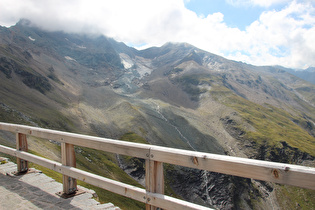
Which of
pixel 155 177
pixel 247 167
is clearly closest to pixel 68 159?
pixel 155 177

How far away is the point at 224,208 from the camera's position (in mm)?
87062

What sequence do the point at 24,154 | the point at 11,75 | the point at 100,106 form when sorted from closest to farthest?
1. the point at 24,154
2. the point at 11,75
3. the point at 100,106

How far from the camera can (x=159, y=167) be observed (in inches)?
211

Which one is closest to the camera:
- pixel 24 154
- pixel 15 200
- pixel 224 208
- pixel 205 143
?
pixel 15 200

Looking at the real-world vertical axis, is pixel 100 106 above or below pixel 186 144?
above

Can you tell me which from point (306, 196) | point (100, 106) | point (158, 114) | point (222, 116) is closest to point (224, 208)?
point (306, 196)

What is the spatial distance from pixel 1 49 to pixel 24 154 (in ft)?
524

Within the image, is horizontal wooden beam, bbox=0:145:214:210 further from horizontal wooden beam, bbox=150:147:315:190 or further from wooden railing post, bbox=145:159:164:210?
horizontal wooden beam, bbox=150:147:315:190

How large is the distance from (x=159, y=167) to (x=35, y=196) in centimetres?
540

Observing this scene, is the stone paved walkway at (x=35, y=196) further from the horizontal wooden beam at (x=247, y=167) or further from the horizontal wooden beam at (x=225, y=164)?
the horizontal wooden beam at (x=247, y=167)

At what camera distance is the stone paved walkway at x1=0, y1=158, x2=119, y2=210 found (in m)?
7.20

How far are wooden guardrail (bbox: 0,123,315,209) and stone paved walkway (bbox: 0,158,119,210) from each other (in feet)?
1.93

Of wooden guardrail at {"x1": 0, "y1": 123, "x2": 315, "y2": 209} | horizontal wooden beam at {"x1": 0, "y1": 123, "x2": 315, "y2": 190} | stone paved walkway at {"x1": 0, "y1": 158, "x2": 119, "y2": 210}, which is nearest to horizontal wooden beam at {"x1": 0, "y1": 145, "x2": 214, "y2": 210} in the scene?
wooden guardrail at {"x1": 0, "y1": 123, "x2": 315, "y2": 209}

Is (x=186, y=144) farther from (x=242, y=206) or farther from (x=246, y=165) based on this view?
(x=246, y=165)
